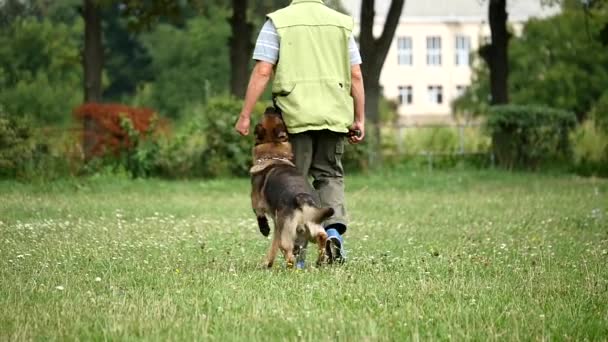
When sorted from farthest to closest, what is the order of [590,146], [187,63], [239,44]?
[187,63]
[239,44]
[590,146]

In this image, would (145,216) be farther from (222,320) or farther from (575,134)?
(575,134)

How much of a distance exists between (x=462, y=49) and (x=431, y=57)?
229cm

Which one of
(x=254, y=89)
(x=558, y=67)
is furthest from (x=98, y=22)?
(x=558, y=67)

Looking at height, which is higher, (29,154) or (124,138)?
(124,138)

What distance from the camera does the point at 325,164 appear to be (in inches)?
383

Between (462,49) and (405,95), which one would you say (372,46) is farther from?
(405,95)

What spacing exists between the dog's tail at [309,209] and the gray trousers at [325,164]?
26.8 inches

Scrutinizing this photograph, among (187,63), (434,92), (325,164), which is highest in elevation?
(187,63)

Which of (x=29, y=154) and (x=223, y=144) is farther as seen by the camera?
(x=223, y=144)

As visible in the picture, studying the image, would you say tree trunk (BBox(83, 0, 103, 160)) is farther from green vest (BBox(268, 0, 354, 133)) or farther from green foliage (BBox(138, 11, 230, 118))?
green foliage (BBox(138, 11, 230, 118))

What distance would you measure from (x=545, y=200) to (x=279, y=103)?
9354 mm

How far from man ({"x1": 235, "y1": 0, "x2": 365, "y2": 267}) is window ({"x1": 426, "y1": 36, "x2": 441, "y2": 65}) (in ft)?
275

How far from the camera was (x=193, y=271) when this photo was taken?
8875mm

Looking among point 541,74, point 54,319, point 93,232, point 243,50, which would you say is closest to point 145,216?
point 93,232
